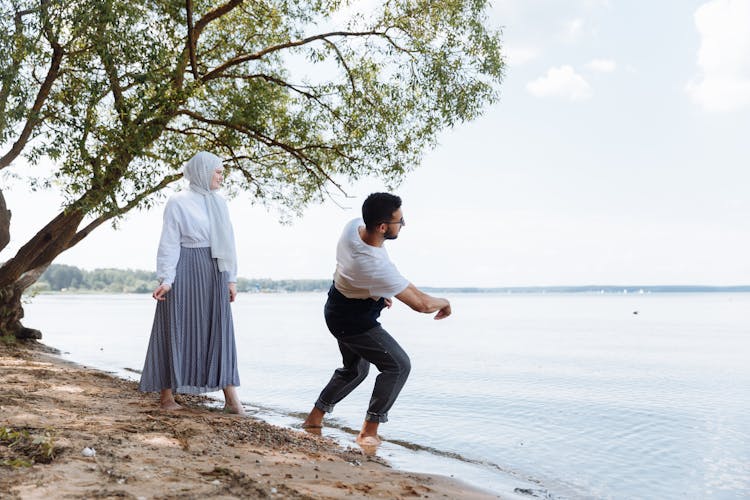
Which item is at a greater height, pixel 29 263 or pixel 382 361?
pixel 29 263

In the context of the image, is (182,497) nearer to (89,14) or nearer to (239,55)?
(89,14)

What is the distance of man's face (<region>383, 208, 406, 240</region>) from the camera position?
517cm

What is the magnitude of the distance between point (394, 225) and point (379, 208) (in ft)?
0.56

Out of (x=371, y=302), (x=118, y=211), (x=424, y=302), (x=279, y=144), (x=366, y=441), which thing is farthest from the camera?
(x=279, y=144)

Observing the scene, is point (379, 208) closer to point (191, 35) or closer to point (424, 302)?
point (424, 302)

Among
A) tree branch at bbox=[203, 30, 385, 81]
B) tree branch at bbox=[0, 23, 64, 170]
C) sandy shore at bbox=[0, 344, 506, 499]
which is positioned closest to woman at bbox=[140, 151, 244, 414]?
sandy shore at bbox=[0, 344, 506, 499]

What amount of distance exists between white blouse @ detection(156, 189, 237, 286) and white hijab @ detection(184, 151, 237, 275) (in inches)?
2.0

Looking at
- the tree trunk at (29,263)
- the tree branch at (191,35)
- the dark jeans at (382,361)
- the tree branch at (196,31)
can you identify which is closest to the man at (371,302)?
the dark jeans at (382,361)

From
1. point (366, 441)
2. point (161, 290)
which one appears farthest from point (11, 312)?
point (366, 441)

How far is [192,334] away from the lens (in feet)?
19.4

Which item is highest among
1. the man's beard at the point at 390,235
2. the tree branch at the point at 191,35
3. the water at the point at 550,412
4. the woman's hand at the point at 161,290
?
the tree branch at the point at 191,35

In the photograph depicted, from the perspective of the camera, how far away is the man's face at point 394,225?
5.17 m

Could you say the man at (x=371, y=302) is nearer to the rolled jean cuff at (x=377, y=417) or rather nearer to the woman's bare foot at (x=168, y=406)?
the rolled jean cuff at (x=377, y=417)

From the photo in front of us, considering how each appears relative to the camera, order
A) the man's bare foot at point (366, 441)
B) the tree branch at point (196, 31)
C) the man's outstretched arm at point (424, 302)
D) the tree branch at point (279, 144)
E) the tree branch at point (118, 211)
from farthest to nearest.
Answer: the tree branch at point (279, 144), the tree branch at point (118, 211), the tree branch at point (196, 31), the man's bare foot at point (366, 441), the man's outstretched arm at point (424, 302)
